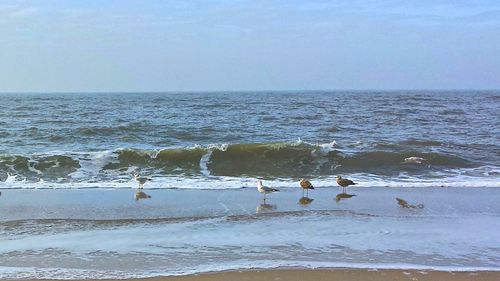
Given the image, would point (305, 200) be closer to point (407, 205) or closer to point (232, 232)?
point (407, 205)

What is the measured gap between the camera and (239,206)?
32.2 feet

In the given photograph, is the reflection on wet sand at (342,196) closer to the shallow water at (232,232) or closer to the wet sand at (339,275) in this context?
the shallow water at (232,232)

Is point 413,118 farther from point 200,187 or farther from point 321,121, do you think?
point 200,187

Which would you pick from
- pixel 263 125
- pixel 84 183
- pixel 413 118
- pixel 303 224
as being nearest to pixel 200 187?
pixel 84 183

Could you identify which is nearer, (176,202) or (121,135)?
(176,202)

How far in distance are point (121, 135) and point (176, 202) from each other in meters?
14.3

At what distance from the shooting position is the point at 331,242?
7.14m

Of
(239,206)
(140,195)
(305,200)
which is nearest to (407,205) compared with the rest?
(305,200)

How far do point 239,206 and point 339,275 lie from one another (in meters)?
4.23

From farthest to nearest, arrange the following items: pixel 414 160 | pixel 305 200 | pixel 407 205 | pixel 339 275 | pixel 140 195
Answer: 1. pixel 414 160
2. pixel 140 195
3. pixel 305 200
4. pixel 407 205
5. pixel 339 275

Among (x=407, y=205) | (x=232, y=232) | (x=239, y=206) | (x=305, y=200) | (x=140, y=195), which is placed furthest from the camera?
(x=140, y=195)

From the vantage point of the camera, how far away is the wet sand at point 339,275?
5602 mm

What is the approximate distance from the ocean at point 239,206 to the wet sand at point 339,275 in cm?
20

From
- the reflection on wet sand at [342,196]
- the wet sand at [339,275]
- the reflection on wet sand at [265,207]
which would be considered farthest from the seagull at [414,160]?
the wet sand at [339,275]
